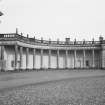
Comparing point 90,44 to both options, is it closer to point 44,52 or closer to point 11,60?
point 44,52

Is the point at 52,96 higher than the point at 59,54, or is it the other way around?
the point at 59,54

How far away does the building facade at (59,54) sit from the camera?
49.1 m

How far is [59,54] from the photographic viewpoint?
62562mm

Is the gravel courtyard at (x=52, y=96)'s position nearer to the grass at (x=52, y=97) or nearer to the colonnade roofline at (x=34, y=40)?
the grass at (x=52, y=97)

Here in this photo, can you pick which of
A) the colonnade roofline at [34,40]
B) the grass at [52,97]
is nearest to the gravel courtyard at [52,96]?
the grass at [52,97]

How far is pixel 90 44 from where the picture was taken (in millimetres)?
58500

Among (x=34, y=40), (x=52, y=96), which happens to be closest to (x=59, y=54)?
(x=34, y=40)

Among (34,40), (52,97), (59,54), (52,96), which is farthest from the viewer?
(59,54)

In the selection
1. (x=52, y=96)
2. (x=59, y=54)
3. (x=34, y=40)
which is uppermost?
(x=34, y=40)

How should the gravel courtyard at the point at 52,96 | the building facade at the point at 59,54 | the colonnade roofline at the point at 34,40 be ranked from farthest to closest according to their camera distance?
the building facade at the point at 59,54 → the colonnade roofline at the point at 34,40 → the gravel courtyard at the point at 52,96

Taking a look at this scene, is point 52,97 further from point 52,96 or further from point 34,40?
point 34,40

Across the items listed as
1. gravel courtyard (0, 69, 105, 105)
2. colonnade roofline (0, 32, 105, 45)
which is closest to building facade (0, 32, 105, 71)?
colonnade roofline (0, 32, 105, 45)

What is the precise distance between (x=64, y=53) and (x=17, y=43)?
81.1ft

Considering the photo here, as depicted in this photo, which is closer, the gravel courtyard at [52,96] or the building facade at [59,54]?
the gravel courtyard at [52,96]
